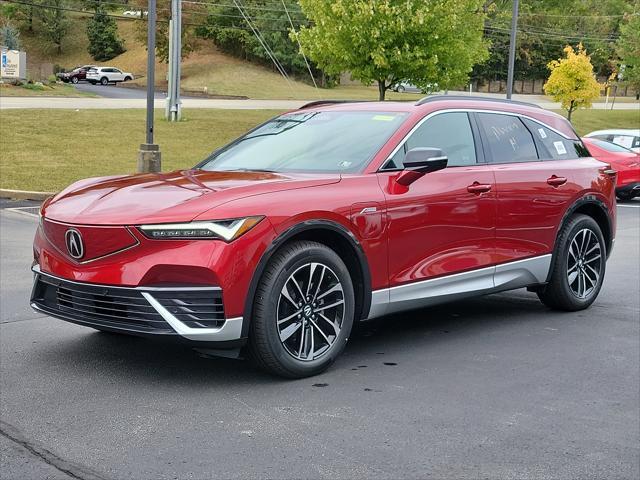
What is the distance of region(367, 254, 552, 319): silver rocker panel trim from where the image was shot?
18.8 feet

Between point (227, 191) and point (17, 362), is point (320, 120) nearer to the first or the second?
point (227, 191)

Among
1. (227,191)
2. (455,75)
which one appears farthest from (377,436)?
(455,75)

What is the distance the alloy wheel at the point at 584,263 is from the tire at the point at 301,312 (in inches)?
108

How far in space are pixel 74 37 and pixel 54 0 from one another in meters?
5.06

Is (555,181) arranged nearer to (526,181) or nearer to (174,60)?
(526,181)

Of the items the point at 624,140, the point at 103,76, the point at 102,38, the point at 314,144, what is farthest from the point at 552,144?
the point at 102,38

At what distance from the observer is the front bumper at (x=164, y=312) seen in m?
4.75

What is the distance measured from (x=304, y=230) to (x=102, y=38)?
82712 mm

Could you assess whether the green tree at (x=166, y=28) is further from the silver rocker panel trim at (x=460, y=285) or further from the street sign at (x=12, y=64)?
the silver rocker panel trim at (x=460, y=285)

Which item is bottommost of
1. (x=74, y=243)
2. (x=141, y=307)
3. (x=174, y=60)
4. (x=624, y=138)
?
(x=141, y=307)

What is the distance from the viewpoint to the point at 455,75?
29.3 metres

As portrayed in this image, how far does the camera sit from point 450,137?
6445 millimetres

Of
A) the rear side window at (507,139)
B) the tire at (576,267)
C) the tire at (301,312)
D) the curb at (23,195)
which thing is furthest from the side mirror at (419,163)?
the curb at (23,195)

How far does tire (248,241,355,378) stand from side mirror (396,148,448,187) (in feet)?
2.63
